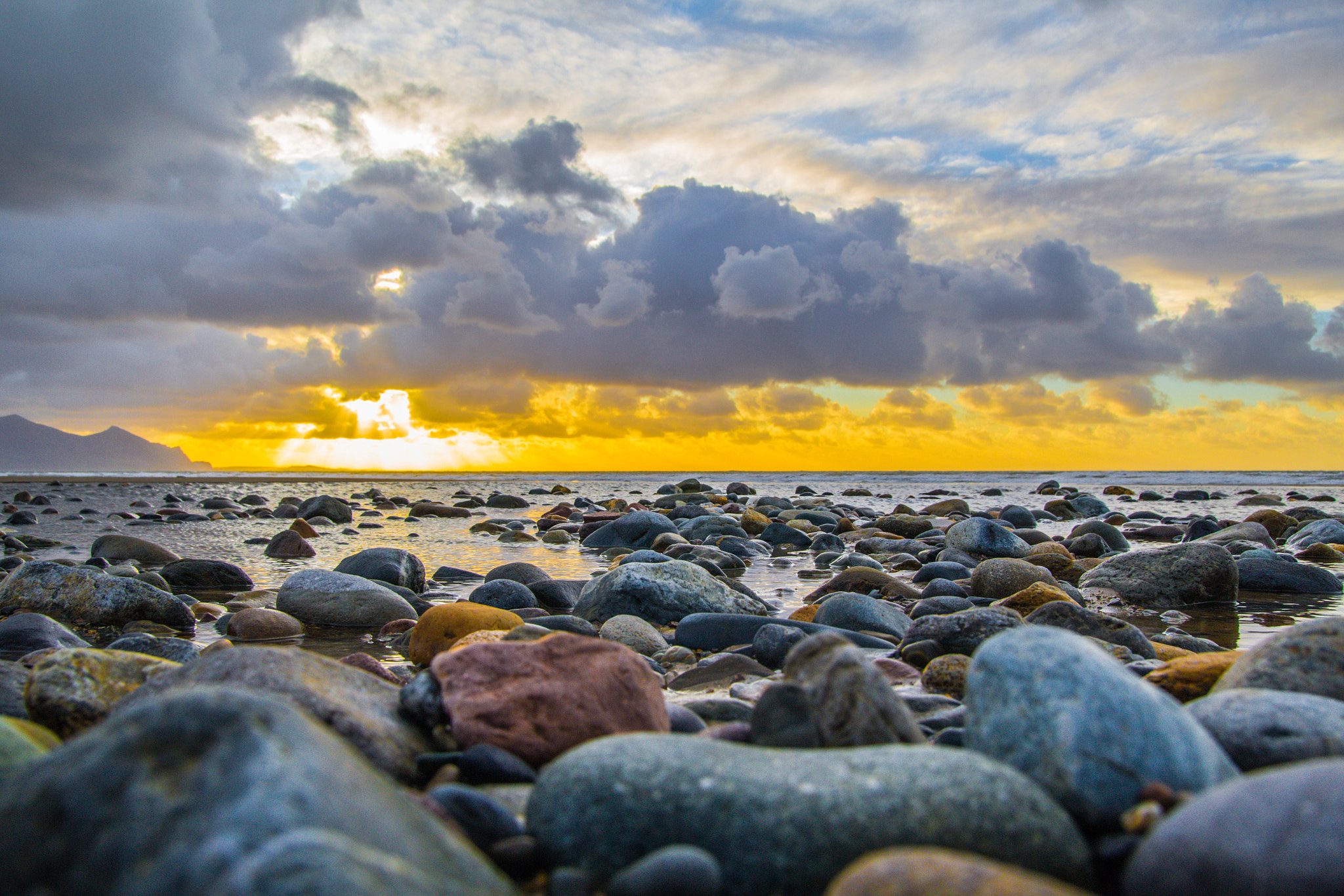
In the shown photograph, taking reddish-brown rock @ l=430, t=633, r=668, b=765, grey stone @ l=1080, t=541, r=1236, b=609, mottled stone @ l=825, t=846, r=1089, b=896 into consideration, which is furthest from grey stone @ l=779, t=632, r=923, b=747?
grey stone @ l=1080, t=541, r=1236, b=609

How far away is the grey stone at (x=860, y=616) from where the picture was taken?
5.31 metres

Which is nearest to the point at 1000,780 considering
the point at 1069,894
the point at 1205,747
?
the point at 1069,894

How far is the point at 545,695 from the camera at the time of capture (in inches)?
104

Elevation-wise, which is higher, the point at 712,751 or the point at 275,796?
the point at 275,796

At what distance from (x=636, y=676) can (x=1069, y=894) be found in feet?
5.41

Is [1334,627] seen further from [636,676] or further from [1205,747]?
[636,676]

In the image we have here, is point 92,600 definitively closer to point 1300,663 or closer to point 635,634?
point 635,634

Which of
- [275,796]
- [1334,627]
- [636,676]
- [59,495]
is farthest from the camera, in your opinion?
[59,495]

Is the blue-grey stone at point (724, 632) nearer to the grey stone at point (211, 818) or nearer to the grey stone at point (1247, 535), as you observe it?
the grey stone at point (211, 818)

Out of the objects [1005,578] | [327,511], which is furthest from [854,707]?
[327,511]

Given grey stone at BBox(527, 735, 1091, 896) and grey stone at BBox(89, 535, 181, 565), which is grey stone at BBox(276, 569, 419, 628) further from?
grey stone at BBox(89, 535, 181, 565)

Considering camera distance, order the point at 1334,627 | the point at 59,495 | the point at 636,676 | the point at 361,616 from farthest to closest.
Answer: the point at 59,495
the point at 361,616
the point at 1334,627
the point at 636,676

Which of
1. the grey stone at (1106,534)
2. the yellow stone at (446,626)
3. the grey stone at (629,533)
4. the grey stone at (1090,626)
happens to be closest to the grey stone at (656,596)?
the yellow stone at (446,626)

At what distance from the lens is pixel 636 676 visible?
2785 millimetres
